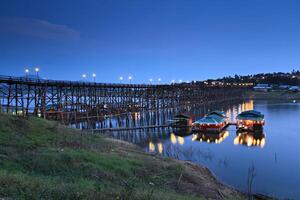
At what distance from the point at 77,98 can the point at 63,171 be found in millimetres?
40088

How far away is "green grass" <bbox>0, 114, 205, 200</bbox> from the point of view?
849cm

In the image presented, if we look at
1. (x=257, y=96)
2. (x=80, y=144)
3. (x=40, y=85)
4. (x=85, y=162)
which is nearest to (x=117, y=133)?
(x=40, y=85)

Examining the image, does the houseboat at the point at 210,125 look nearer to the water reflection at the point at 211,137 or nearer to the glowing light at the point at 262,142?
the water reflection at the point at 211,137

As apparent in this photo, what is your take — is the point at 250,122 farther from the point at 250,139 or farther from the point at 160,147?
the point at 160,147

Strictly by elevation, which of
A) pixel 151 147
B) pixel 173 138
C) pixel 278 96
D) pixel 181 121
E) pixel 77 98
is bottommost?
pixel 173 138

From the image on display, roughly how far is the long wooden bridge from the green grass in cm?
1176

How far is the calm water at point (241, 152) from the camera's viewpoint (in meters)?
22.4

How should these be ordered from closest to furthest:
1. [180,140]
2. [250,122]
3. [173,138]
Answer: [180,140] < [173,138] < [250,122]

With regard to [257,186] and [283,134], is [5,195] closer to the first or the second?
[257,186]

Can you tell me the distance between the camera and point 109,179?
559 inches

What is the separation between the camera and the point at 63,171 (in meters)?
13.9

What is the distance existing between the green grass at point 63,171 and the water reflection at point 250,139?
2167 centimetres

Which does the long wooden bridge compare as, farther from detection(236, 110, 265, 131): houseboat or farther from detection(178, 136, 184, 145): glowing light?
detection(236, 110, 265, 131): houseboat

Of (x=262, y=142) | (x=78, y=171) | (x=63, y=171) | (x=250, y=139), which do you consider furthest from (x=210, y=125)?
(x=63, y=171)
